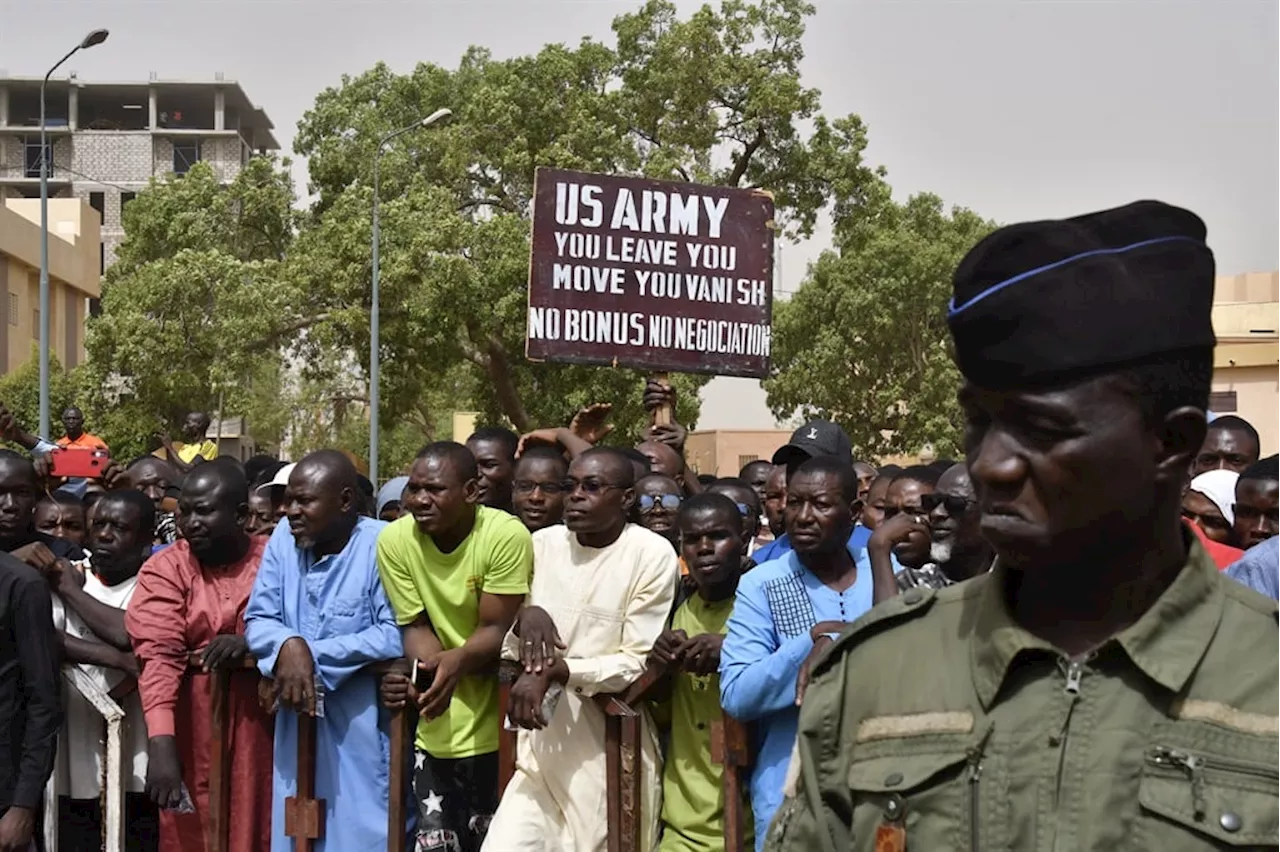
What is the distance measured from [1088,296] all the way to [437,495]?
12.2 ft

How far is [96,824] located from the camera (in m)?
5.67

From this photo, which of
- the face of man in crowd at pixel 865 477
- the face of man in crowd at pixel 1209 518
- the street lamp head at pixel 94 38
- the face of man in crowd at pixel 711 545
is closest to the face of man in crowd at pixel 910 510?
the face of man in crowd at pixel 711 545

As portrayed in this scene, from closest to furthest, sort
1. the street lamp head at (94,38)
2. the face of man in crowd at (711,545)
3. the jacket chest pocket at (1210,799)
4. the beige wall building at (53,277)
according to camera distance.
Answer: the jacket chest pocket at (1210,799) < the face of man in crowd at (711,545) < the street lamp head at (94,38) < the beige wall building at (53,277)

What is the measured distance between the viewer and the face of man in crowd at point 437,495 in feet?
17.3

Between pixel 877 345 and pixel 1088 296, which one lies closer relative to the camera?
pixel 1088 296

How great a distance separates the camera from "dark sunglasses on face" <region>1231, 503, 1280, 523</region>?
560 centimetres

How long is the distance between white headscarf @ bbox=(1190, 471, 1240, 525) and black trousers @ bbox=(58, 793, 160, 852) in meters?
4.45

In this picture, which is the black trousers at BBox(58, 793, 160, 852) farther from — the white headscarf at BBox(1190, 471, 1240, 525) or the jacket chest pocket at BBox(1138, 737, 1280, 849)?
the jacket chest pocket at BBox(1138, 737, 1280, 849)

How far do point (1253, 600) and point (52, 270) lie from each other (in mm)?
50029

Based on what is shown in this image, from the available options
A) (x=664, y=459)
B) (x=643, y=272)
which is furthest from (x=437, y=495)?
(x=643, y=272)

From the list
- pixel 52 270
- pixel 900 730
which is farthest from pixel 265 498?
pixel 52 270

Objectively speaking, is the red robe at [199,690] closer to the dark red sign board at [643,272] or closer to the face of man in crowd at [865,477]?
the face of man in crowd at [865,477]

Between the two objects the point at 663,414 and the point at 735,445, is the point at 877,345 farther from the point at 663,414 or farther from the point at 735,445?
the point at 735,445

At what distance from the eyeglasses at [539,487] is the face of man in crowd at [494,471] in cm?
29
